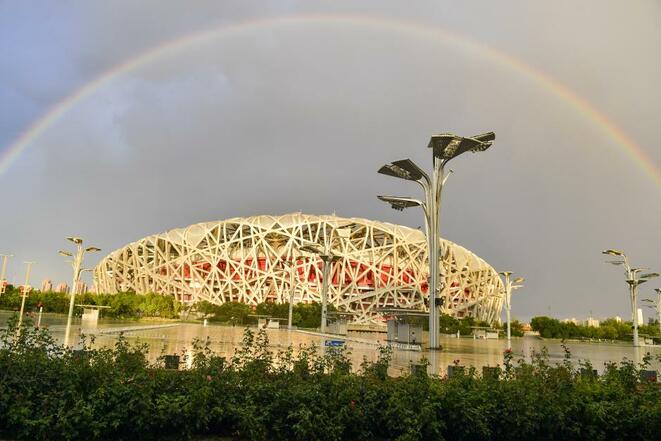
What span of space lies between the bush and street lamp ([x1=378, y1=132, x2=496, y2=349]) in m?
15.6

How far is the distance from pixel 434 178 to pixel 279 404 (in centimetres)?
→ 1964

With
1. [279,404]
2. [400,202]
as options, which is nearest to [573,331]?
[400,202]

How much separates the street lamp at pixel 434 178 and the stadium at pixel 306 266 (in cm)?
4881

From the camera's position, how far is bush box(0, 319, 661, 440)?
22.2 feet

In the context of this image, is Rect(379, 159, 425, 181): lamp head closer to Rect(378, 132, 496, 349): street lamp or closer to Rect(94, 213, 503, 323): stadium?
Rect(378, 132, 496, 349): street lamp

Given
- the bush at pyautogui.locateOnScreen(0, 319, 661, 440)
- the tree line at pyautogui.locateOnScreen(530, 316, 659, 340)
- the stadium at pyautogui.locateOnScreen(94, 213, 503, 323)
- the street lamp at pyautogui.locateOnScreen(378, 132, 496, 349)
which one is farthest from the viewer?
the stadium at pyautogui.locateOnScreen(94, 213, 503, 323)

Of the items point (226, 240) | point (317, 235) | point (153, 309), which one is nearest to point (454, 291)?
point (317, 235)

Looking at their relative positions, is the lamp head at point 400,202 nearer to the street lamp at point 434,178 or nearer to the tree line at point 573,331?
the street lamp at point 434,178

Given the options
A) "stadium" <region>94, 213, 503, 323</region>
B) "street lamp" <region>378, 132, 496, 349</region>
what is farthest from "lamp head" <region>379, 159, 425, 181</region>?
"stadium" <region>94, 213, 503, 323</region>

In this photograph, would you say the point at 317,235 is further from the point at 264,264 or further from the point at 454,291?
the point at 454,291

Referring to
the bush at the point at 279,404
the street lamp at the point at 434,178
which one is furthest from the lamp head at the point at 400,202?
the bush at the point at 279,404

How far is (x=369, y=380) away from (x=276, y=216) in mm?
74505

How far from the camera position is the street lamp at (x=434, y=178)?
23984mm

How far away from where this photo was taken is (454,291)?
78688 millimetres
